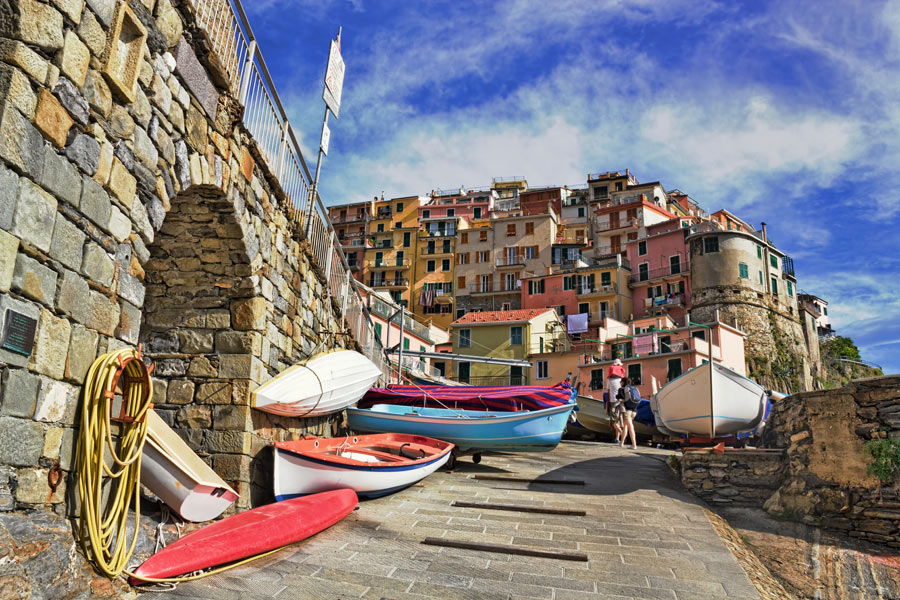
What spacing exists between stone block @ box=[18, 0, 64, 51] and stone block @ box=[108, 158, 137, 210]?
0.85m

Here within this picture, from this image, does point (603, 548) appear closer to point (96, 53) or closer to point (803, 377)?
point (96, 53)

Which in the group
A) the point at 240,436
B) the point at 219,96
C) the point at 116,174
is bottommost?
the point at 240,436

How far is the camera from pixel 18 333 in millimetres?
3123

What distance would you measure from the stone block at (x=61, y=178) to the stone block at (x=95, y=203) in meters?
0.06

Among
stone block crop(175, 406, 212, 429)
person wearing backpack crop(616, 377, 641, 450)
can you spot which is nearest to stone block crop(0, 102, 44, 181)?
stone block crop(175, 406, 212, 429)

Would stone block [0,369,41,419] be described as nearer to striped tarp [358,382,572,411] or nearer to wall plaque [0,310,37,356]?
wall plaque [0,310,37,356]

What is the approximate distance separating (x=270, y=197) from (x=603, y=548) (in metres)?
5.35

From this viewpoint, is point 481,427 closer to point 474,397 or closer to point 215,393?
point 474,397

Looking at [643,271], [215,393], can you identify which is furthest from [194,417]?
[643,271]

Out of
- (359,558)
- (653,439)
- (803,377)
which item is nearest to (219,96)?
(359,558)

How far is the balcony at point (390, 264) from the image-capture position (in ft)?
175

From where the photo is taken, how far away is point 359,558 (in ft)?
17.9

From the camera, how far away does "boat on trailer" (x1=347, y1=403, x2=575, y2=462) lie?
10.8 metres

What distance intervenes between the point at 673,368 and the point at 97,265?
28680 mm
